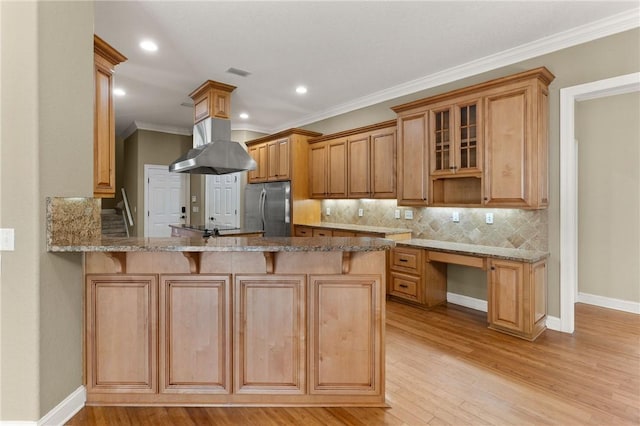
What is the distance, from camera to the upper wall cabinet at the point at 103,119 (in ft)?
8.66

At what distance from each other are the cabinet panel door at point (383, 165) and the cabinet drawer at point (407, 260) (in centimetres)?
87

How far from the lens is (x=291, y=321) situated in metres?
2.20

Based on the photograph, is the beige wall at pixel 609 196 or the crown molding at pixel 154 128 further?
the crown molding at pixel 154 128

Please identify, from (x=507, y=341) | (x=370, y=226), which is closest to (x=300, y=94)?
(x=370, y=226)

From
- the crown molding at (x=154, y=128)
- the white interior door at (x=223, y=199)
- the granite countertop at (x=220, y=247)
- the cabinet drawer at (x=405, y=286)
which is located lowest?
the cabinet drawer at (x=405, y=286)

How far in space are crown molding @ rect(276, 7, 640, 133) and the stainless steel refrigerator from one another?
2.11 metres

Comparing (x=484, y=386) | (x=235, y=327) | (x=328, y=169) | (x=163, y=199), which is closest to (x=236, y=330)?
(x=235, y=327)

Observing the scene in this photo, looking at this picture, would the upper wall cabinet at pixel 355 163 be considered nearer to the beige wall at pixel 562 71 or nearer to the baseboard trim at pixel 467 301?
the beige wall at pixel 562 71

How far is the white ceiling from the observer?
113 inches

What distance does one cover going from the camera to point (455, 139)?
3.89 m

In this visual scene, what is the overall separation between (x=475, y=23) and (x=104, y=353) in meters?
4.08

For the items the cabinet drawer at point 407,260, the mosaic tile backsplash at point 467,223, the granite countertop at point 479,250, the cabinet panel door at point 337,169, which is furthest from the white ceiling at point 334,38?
the cabinet drawer at point 407,260

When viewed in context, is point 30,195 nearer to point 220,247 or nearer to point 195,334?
point 220,247

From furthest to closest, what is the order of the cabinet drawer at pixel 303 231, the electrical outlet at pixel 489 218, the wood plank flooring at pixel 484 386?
the cabinet drawer at pixel 303 231, the electrical outlet at pixel 489 218, the wood plank flooring at pixel 484 386
